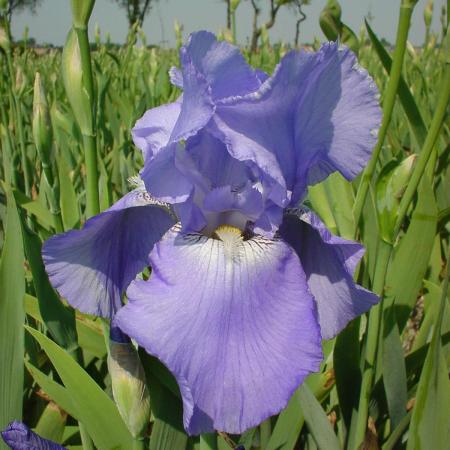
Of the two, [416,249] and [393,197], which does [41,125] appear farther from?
[416,249]

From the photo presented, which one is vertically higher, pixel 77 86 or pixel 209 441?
pixel 77 86

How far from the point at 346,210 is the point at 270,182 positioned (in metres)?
0.41

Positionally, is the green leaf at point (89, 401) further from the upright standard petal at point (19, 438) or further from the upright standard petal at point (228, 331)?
the upright standard petal at point (228, 331)

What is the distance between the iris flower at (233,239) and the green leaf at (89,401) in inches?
3.5

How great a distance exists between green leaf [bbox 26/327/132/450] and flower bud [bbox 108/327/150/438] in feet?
0.23

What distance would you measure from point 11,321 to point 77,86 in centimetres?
32

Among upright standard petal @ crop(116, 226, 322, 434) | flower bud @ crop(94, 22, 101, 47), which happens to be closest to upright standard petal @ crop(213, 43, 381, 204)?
upright standard petal @ crop(116, 226, 322, 434)

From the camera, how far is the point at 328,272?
61 cm

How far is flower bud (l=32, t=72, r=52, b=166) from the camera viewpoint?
0.83 m

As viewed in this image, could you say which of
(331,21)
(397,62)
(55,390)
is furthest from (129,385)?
(331,21)

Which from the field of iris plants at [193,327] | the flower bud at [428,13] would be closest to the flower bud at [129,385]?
the field of iris plants at [193,327]

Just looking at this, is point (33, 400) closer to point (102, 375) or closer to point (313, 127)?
point (102, 375)

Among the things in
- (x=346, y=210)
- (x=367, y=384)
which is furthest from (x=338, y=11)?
(x=367, y=384)

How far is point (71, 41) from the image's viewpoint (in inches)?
27.5
